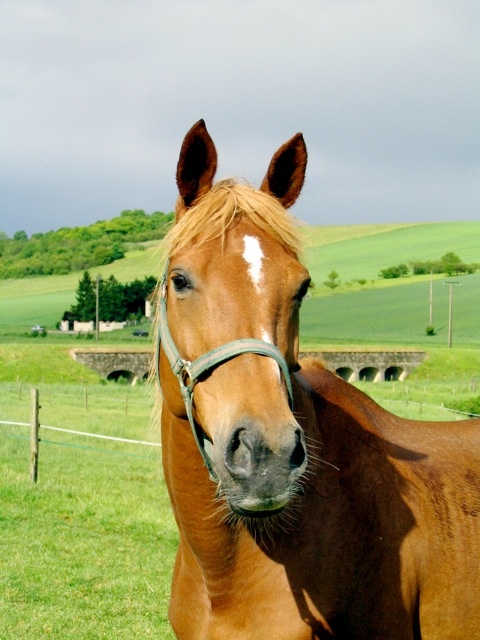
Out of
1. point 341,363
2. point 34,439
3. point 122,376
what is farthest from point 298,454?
point 341,363

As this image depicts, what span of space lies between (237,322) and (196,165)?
762 mm

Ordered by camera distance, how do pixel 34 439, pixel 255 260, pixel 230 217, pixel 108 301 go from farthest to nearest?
pixel 108 301, pixel 34 439, pixel 230 217, pixel 255 260

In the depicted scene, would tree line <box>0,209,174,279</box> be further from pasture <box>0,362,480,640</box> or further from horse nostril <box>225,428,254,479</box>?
horse nostril <box>225,428,254,479</box>

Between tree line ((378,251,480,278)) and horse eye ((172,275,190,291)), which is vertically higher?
Result: tree line ((378,251,480,278))

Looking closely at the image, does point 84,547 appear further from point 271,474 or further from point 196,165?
point 271,474

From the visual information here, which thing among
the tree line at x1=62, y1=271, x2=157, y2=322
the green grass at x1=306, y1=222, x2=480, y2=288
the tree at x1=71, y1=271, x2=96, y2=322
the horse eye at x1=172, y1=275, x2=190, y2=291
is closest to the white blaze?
the horse eye at x1=172, y1=275, x2=190, y2=291

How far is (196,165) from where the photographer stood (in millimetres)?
2906

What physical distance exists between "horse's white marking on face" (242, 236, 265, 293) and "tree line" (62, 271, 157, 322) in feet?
213

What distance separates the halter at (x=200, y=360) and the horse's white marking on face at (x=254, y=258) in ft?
0.74

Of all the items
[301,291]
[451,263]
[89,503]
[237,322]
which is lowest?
[89,503]

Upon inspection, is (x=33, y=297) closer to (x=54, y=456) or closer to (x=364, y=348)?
(x=364, y=348)

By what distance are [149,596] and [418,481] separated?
423 cm

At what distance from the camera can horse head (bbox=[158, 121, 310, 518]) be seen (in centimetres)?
221

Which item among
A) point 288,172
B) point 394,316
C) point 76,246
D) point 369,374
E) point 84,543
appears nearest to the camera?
point 288,172
